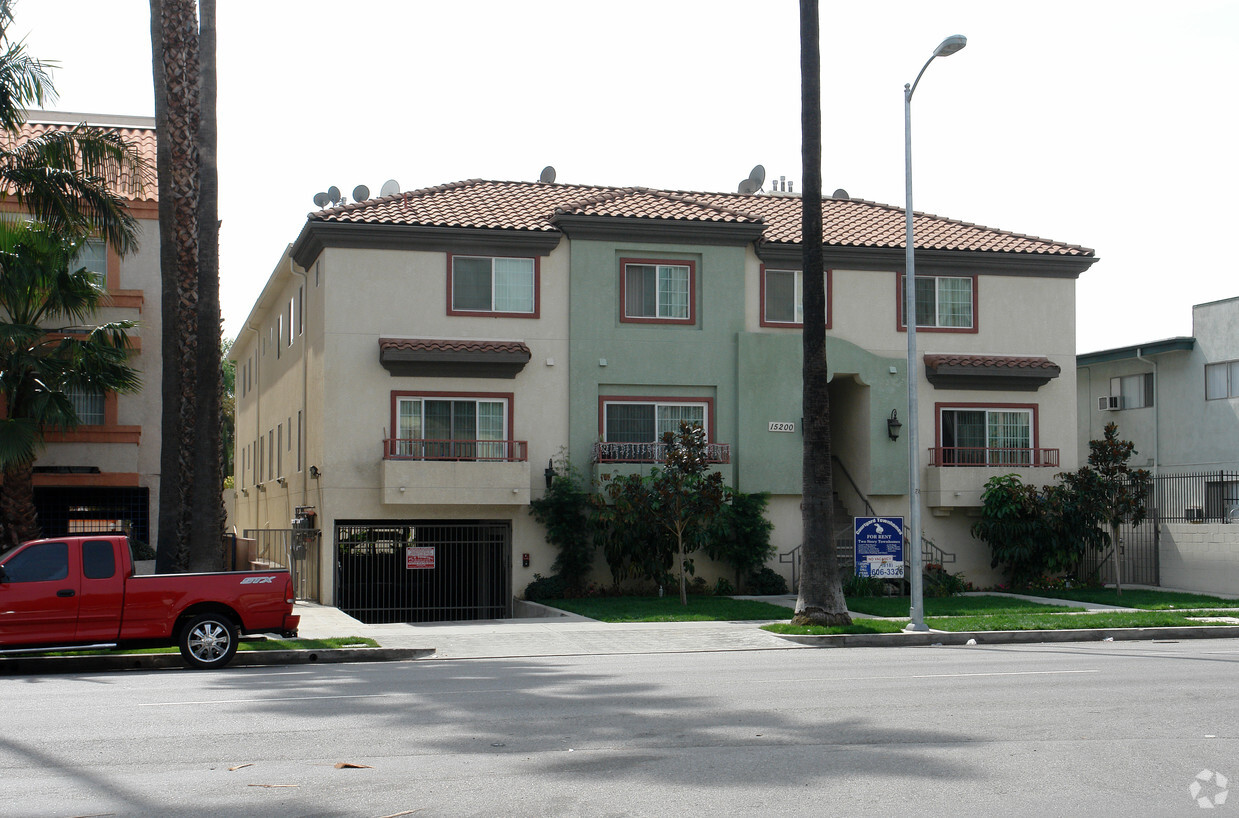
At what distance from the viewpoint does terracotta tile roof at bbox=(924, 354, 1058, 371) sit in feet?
94.2

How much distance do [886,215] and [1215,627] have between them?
47.3 feet

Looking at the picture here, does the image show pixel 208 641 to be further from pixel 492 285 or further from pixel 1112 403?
pixel 1112 403

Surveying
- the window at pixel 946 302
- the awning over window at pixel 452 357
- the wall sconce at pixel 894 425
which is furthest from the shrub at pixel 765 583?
the awning over window at pixel 452 357

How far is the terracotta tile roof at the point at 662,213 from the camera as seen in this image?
26.9 metres

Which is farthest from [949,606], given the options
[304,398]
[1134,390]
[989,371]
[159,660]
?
[1134,390]

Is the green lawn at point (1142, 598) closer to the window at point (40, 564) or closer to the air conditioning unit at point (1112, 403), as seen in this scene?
the air conditioning unit at point (1112, 403)

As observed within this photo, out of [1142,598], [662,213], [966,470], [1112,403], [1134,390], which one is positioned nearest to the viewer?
[1142,598]

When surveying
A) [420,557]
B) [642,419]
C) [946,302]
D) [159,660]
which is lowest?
[159,660]

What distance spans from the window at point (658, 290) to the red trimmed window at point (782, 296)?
183 cm

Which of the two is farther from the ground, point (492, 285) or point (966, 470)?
point (492, 285)

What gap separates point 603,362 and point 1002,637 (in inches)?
430

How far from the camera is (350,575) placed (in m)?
26.5

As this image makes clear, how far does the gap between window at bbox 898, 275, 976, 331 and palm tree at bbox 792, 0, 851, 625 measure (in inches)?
379

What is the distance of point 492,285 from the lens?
27.0 m
